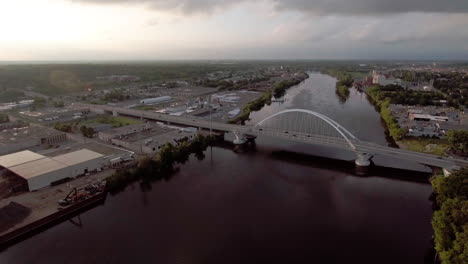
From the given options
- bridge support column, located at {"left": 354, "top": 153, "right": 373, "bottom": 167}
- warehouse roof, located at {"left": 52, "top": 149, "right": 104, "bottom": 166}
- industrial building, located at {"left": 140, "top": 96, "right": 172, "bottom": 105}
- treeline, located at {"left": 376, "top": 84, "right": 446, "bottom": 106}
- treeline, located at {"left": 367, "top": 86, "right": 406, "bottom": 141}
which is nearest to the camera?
warehouse roof, located at {"left": 52, "top": 149, "right": 104, "bottom": 166}

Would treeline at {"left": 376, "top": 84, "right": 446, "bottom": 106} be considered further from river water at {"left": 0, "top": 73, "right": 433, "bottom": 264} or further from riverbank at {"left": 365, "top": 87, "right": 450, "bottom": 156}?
river water at {"left": 0, "top": 73, "right": 433, "bottom": 264}

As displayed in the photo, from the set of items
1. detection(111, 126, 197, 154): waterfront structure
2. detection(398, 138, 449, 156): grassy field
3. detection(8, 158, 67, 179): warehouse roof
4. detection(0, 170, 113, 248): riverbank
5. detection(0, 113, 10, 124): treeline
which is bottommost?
detection(0, 170, 113, 248): riverbank

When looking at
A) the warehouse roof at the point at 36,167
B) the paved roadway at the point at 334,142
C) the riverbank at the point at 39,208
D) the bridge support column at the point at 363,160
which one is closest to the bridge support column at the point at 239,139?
the paved roadway at the point at 334,142

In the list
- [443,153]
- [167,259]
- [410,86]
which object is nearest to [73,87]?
[167,259]

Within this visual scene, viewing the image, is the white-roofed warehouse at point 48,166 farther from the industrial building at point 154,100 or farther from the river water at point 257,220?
the industrial building at point 154,100

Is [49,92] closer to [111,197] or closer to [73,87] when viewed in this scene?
[73,87]

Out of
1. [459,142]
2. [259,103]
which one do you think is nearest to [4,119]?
[259,103]

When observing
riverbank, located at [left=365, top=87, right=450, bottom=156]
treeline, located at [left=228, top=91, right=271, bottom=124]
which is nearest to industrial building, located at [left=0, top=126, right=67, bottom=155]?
treeline, located at [left=228, top=91, right=271, bottom=124]

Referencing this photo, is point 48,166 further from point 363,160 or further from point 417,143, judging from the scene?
point 417,143
